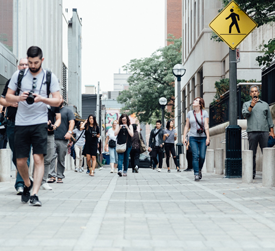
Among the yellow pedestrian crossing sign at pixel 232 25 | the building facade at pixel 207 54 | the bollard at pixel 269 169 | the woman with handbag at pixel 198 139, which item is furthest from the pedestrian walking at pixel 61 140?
the building facade at pixel 207 54

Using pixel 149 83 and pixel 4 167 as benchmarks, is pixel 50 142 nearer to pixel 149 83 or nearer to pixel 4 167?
pixel 4 167

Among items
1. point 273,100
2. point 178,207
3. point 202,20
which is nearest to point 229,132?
point 273,100

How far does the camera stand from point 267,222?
5680 millimetres

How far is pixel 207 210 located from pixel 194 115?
576 cm

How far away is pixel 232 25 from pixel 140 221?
793 centimetres

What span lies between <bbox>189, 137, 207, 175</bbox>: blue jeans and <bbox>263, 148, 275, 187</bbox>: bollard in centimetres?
230

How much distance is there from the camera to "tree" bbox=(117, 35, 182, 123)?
50.5 metres

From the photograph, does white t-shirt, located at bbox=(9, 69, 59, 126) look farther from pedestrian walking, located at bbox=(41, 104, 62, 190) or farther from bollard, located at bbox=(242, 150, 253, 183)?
bollard, located at bbox=(242, 150, 253, 183)

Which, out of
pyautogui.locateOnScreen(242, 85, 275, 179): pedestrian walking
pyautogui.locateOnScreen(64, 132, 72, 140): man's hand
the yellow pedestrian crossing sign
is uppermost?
the yellow pedestrian crossing sign

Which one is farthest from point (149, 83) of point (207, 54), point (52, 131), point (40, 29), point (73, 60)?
point (52, 131)

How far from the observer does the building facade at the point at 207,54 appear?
2436cm

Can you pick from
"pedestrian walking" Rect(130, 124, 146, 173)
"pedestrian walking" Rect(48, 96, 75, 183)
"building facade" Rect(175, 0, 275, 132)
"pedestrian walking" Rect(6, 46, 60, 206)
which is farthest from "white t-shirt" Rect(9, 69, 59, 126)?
"building facade" Rect(175, 0, 275, 132)

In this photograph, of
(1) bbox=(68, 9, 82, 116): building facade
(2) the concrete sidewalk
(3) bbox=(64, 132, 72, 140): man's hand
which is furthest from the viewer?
(1) bbox=(68, 9, 82, 116): building facade

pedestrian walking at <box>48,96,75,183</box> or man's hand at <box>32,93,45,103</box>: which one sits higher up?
man's hand at <box>32,93,45,103</box>
